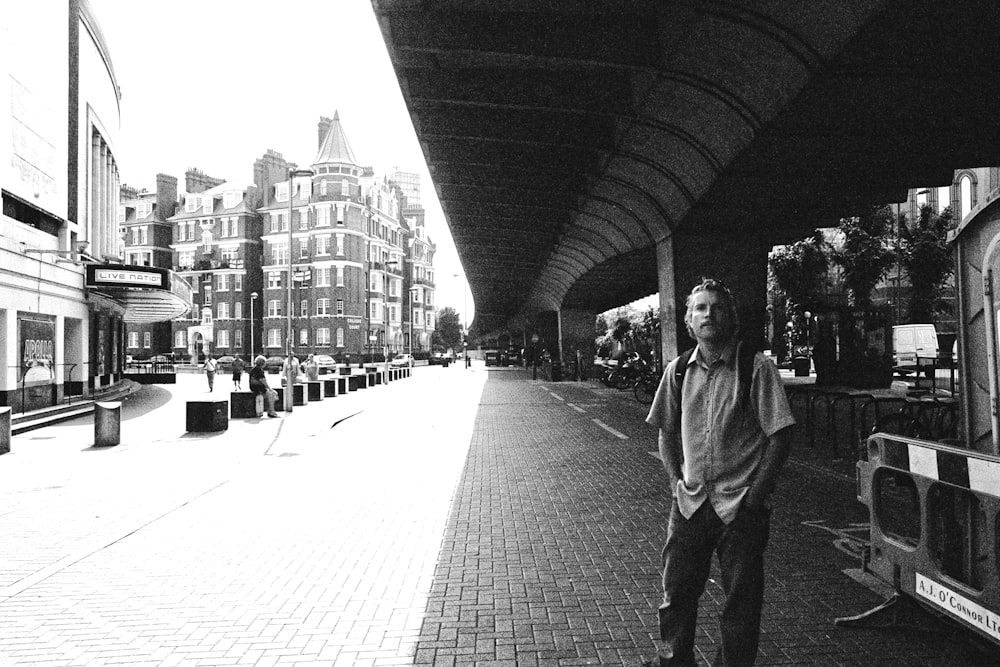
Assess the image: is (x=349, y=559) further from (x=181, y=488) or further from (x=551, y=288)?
(x=551, y=288)

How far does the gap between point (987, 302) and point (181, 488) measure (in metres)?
8.62

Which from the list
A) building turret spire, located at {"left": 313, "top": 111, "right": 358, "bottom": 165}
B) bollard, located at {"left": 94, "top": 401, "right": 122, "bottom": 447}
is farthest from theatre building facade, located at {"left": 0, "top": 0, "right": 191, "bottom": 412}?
building turret spire, located at {"left": 313, "top": 111, "right": 358, "bottom": 165}

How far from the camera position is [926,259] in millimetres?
32250

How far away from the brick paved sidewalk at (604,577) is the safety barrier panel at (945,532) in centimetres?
33

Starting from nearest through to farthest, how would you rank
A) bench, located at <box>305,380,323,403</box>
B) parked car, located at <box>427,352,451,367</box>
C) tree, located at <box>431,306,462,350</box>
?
bench, located at <box>305,380,323,403</box> → parked car, located at <box>427,352,451,367</box> → tree, located at <box>431,306,462,350</box>

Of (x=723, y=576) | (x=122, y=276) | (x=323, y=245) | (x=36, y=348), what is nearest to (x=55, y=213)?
(x=122, y=276)

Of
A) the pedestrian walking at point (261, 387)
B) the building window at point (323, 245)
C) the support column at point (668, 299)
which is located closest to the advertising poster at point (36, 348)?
the pedestrian walking at point (261, 387)

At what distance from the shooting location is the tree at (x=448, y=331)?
12775cm

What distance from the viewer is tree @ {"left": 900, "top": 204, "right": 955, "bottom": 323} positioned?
105 feet

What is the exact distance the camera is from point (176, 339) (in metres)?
86.9

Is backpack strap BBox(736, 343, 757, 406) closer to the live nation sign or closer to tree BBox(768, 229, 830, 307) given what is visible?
the live nation sign

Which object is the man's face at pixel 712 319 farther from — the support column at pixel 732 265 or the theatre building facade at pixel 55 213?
the theatre building facade at pixel 55 213

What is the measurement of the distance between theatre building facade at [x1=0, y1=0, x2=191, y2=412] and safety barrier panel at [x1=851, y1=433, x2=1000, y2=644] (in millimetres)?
18096

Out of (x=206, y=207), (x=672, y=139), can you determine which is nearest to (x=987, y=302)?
(x=672, y=139)
